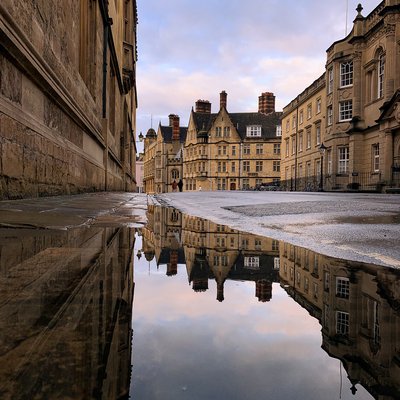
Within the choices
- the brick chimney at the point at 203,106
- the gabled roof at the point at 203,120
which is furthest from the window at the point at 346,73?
the brick chimney at the point at 203,106

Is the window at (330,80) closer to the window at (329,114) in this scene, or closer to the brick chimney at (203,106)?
the window at (329,114)

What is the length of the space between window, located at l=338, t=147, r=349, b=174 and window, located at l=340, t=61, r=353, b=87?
5.09 m

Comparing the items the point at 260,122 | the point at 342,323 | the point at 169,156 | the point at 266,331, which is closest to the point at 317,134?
the point at 260,122

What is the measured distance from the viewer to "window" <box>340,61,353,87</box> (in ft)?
103

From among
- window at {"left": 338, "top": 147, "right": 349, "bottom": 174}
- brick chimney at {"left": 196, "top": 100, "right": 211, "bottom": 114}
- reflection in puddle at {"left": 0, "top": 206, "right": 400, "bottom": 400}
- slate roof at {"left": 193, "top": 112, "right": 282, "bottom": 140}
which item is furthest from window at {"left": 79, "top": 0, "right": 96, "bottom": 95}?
brick chimney at {"left": 196, "top": 100, "right": 211, "bottom": 114}

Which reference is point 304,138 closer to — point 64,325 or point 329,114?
point 329,114

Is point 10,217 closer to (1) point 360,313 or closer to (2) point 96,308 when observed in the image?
(2) point 96,308

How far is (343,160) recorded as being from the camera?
31.2m

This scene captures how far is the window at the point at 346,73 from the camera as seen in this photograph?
1230 inches

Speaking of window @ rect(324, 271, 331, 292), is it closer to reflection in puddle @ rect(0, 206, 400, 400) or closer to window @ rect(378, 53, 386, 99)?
reflection in puddle @ rect(0, 206, 400, 400)

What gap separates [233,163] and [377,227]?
59.9 meters

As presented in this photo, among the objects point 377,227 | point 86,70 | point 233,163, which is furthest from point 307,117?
point 377,227

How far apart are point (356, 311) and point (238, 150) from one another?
6247cm

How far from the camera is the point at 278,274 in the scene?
72.4 inches
